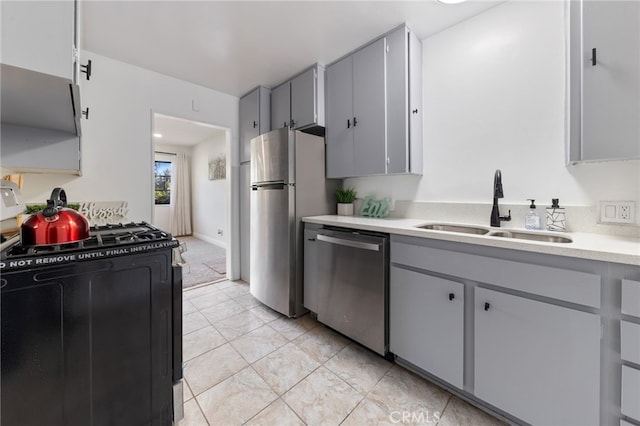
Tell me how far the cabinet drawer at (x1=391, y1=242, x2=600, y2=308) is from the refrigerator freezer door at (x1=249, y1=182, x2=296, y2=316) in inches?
42.7

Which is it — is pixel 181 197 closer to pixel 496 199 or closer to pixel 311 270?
pixel 311 270

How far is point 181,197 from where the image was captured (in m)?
6.01

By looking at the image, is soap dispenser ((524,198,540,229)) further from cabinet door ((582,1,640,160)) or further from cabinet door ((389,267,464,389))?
cabinet door ((389,267,464,389))

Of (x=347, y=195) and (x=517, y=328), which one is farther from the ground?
(x=347, y=195)

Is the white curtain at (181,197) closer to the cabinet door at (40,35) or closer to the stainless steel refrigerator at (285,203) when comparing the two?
the stainless steel refrigerator at (285,203)

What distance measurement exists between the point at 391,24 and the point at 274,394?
2.65 m

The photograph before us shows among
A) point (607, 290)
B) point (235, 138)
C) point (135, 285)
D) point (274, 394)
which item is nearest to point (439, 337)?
point (607, 290)

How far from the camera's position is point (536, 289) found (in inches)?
41.5

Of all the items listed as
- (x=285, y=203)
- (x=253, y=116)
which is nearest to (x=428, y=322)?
(x=285, y=203)

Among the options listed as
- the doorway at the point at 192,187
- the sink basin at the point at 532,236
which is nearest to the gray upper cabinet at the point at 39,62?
the sink basin at the point at 532,236

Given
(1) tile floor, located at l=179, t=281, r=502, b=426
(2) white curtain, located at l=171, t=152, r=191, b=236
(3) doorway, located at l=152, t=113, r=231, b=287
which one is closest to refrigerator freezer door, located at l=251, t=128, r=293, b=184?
(1) tile floor, located at l=179, t=281, r=502, b=426

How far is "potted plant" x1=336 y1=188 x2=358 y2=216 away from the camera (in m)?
2.45

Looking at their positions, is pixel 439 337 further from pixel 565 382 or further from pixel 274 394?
pixel 274 394

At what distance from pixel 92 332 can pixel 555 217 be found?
2342 millimetres
